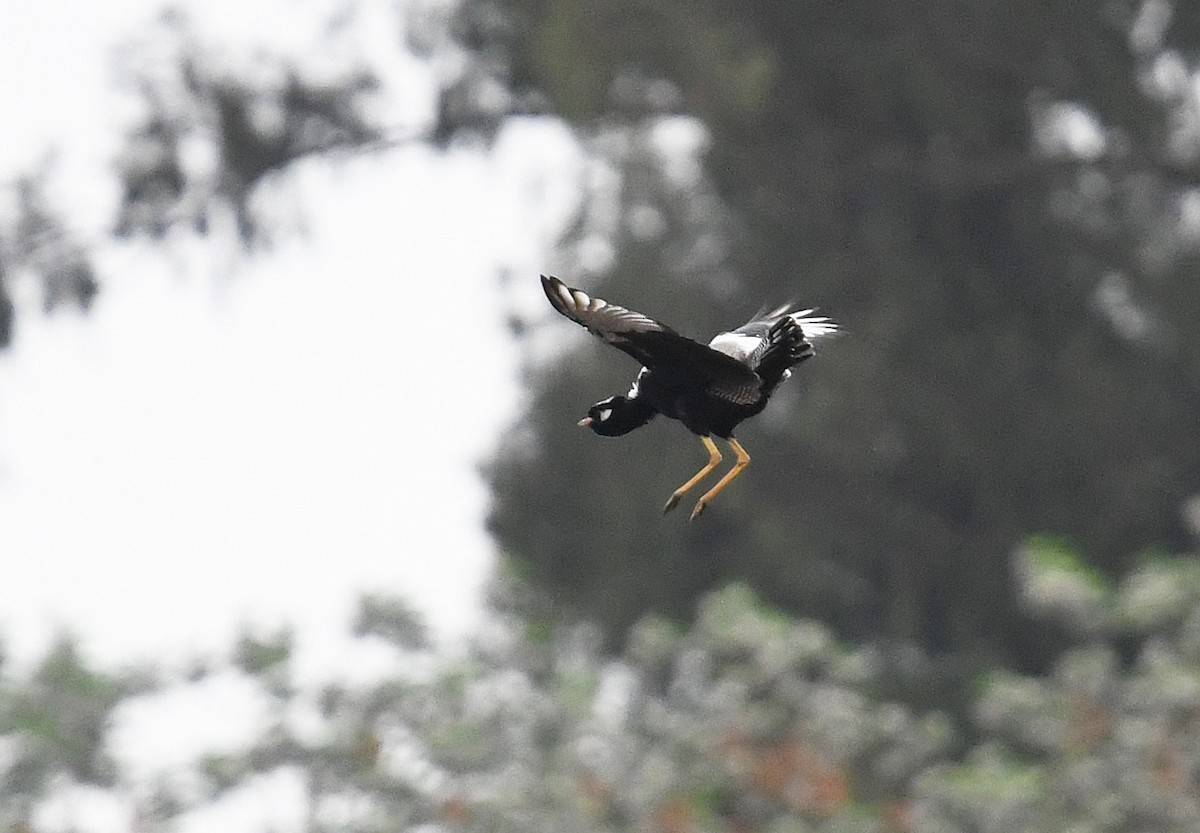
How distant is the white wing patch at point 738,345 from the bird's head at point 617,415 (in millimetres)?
128

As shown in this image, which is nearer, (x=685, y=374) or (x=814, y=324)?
(x=685, y=374)

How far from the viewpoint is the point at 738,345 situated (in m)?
3.95

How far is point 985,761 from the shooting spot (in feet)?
48.9

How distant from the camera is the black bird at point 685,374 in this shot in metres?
3.60

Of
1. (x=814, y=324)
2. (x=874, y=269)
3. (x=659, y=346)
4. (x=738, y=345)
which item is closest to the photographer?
(x=659, y=346)

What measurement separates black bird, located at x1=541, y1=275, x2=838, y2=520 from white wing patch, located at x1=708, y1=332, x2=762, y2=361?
0.05 ft

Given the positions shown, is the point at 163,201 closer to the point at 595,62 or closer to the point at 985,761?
the point at 595,62

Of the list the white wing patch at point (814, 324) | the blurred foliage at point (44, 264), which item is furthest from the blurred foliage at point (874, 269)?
the white wing patch at point (814, 324)

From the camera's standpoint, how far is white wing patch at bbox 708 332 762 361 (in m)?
3.81

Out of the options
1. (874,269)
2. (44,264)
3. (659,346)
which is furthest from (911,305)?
(659,346)

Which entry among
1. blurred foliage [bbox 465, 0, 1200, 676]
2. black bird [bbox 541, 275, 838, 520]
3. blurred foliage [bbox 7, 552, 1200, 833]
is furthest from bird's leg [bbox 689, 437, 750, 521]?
blurred foliage [bbox 465, 0, 1200, 676]

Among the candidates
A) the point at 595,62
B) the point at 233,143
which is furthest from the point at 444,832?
the point at 233,143

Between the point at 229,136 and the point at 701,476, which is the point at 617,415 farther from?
the point at 229,136

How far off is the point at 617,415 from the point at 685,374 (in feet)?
0.35
